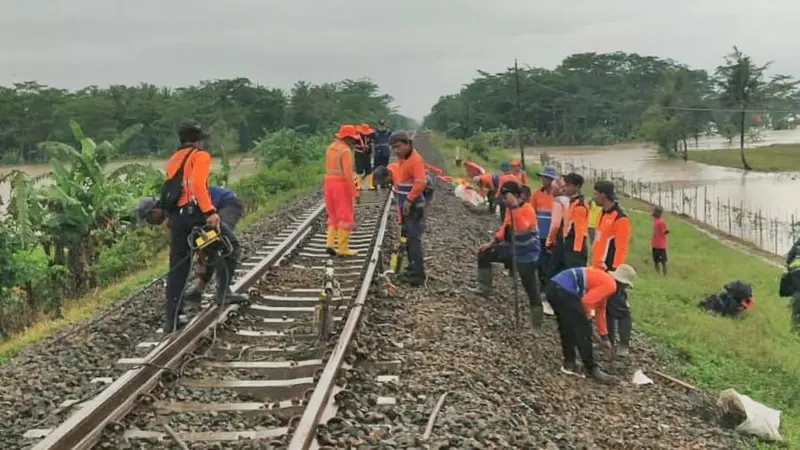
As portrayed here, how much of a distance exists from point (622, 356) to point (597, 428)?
268 centimetres

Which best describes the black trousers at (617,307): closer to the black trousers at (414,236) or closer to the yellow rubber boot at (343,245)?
the black trousers at (414,236)

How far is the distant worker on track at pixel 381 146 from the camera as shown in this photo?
672 inches

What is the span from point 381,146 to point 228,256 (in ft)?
32.5

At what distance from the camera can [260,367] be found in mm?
5930

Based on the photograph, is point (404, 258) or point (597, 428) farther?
point (404, 258)

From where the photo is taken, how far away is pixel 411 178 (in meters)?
8.94

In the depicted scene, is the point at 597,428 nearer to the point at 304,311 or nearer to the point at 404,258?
the point at 304,311

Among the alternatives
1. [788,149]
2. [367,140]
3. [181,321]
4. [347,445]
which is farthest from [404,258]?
[788,149]

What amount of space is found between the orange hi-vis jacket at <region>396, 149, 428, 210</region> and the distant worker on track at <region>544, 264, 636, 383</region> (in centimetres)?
184

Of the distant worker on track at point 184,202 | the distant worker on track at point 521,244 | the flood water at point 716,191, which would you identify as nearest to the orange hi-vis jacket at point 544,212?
the distant worker on track at point 521,244

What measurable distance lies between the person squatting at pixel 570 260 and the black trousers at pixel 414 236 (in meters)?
0.70

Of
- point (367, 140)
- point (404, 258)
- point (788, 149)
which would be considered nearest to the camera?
point (404, 258)

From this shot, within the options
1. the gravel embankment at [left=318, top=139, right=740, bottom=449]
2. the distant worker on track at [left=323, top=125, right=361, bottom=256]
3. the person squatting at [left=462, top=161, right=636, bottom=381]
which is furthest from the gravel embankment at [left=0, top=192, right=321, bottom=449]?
the person squatting at [left=462, top=161, right=636, bottom=381]

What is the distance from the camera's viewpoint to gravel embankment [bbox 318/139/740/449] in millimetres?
4887
